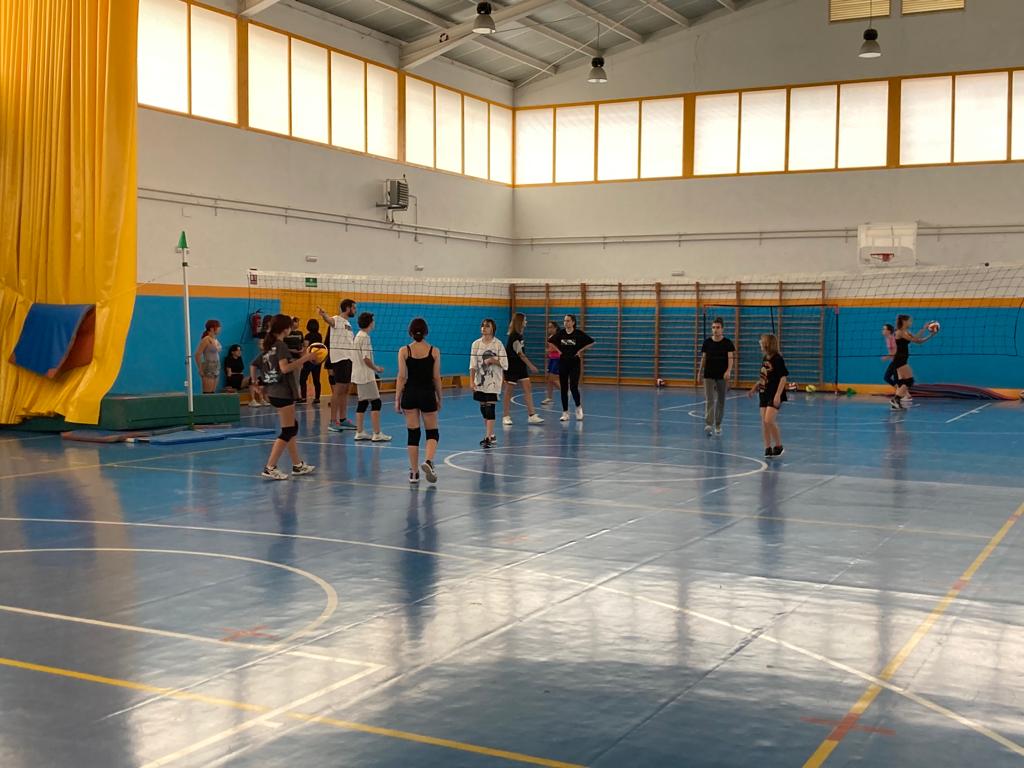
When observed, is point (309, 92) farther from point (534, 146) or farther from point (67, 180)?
point (534, 146)

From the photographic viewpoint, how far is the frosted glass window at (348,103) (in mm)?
25328

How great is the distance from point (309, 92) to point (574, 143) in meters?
9.68

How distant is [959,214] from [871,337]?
3.80m

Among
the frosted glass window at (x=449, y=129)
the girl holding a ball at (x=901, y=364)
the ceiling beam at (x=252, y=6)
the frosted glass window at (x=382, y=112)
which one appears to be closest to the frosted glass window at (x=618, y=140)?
the frosted glass window at (x=449, y=129)

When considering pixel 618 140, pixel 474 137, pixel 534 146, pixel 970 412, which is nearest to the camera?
pixel 970 412

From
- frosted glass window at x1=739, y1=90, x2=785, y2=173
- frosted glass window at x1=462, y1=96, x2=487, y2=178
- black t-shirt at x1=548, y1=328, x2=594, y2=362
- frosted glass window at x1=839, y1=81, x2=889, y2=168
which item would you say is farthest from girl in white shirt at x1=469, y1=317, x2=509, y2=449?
frosted glass window at x1=839, y1=81, x2=889, y2=168

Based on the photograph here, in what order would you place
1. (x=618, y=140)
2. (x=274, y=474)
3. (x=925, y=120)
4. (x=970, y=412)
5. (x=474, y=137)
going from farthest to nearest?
(x=618, y=140), (x=474, y=137), (x=925, y=120), (x=970, y=412), (x=274, y=474)

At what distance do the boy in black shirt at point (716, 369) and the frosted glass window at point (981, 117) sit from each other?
14384mm

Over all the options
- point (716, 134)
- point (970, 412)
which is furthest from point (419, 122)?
point (970, 412)

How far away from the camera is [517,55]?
1185 inches

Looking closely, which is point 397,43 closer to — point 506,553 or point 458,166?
point 458,166

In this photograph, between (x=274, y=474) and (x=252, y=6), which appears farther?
(x=252, y=6)

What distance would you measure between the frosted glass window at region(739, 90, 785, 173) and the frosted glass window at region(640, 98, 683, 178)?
5.99 feet

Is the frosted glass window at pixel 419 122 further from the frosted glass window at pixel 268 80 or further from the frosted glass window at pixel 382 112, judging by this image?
the frosted glass window at pixel 268 80
